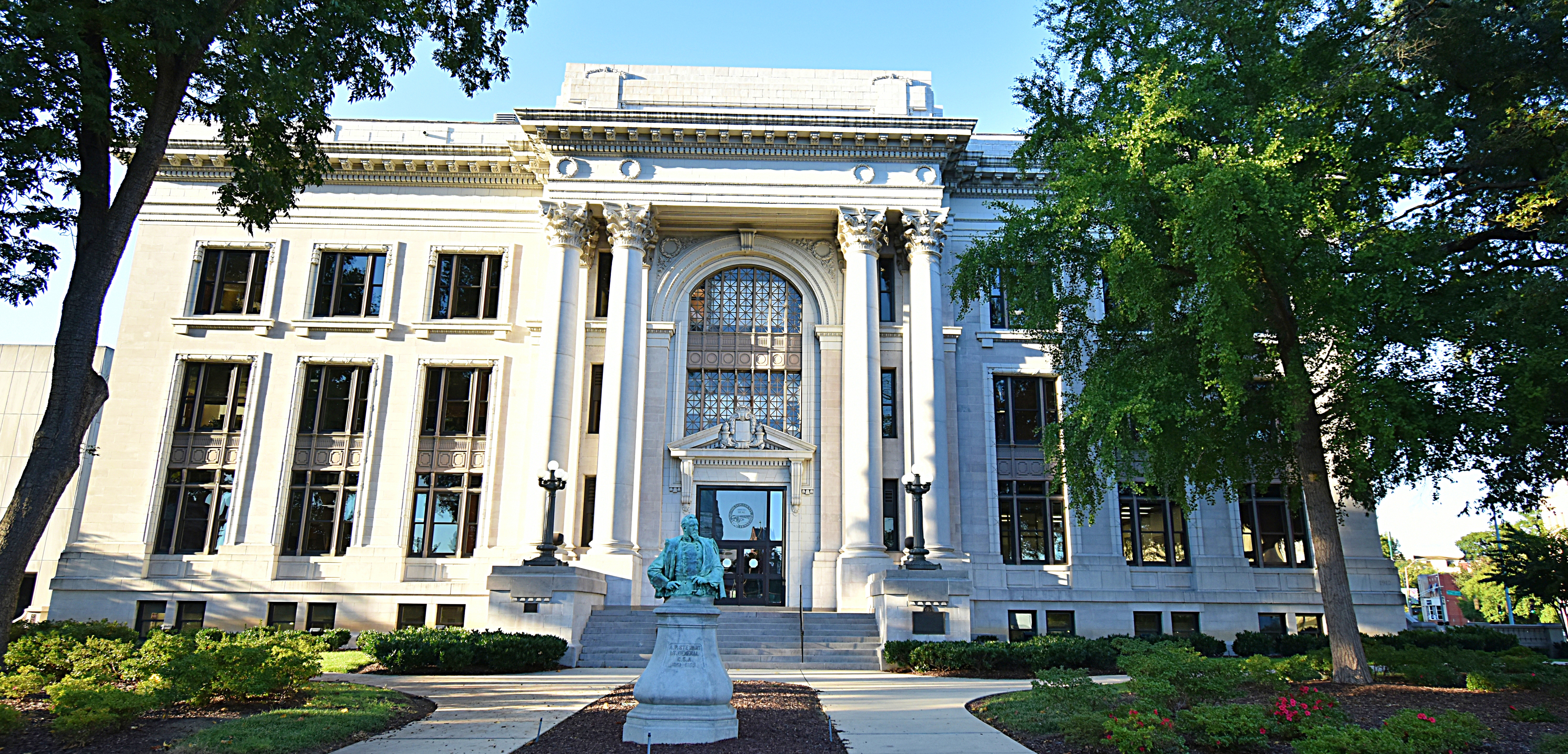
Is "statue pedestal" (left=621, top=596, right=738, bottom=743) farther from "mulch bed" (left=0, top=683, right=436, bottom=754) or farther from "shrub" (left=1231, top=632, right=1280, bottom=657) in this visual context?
"shrub" (left=1231, top=632, right=1280, bottom=657)

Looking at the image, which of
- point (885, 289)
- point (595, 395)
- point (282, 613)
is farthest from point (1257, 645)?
point (282, 613)

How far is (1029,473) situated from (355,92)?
21.3 m

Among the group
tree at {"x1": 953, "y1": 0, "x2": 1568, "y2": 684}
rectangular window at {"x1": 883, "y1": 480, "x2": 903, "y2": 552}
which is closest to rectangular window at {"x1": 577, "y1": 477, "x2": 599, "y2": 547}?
rectangular window at {"x1": 883, "y1": 480, "x2": 903, "y2": 552}

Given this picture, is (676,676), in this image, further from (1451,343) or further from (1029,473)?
(1029,473)

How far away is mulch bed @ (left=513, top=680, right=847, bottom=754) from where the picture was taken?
32.2ft

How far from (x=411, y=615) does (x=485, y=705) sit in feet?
48.2

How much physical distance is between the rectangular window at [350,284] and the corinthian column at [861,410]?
14819 mm

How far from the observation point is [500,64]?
642 inches

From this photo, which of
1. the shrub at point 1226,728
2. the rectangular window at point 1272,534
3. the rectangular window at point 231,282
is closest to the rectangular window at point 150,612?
the rectangular window at point 231,282

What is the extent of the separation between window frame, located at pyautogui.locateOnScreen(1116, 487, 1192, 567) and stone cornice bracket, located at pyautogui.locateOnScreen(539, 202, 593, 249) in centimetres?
1835

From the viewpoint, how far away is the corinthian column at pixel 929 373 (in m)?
25.6

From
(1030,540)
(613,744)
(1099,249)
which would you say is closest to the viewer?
(613,744)

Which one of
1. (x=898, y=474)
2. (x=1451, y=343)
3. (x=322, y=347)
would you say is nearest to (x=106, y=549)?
(x=322, y=347)

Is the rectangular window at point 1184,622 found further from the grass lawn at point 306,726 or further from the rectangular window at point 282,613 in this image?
the rectangular window at point 282,613
